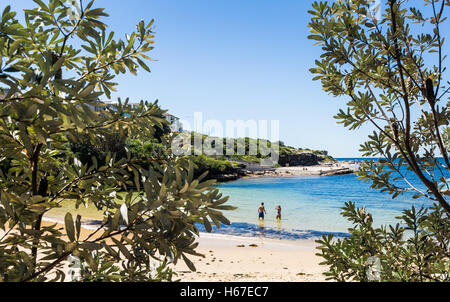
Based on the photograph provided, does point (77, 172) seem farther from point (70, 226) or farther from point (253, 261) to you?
point (253, 261)

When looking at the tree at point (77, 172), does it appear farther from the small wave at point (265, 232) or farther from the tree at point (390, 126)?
the small wave at point (265, 232)

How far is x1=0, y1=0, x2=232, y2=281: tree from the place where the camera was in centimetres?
119

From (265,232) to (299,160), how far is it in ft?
254

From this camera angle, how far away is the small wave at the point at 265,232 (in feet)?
58.6

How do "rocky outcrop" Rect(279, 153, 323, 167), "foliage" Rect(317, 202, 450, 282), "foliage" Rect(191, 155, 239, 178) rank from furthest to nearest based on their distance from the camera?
1. "rocky outcrop" Rect(279, 153, 323, 167)
2. "foliage" Rect(191, 155, 239, 178)
3. "foliage" Rect(317, 202, 450, 282)

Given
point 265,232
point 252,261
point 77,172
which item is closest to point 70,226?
point 77,172

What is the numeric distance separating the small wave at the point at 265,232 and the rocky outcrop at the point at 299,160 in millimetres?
67455

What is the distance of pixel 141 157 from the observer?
2.31m

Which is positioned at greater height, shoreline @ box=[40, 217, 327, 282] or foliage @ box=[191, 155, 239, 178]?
foliage @ box=[191, 155, 239, 178]

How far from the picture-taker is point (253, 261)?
1226cm

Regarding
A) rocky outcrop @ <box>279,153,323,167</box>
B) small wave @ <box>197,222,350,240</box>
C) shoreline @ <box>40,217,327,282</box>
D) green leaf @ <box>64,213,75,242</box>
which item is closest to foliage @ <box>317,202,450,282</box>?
green leaf @ <box>64,213,75,242</box>

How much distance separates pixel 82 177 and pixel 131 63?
99cm

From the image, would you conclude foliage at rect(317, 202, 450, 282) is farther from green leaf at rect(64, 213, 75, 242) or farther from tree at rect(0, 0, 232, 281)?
green leaf at rect(64, 213, 75, 242)

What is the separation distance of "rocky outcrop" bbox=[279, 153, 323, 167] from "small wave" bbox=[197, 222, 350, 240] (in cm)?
6746
